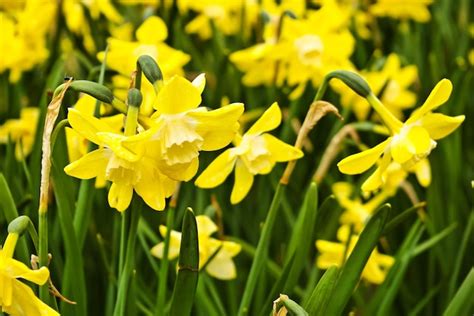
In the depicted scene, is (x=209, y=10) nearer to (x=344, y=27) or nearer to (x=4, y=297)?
(x=344, y=27)

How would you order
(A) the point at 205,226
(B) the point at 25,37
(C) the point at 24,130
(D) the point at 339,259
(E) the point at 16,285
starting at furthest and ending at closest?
(B) the point at 25,37 → (C) the point at 24,130 → (D) the point at 339,259 → (A) the point at 205,226 → (E) the point at 16,285

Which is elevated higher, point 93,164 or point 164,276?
point 93,164

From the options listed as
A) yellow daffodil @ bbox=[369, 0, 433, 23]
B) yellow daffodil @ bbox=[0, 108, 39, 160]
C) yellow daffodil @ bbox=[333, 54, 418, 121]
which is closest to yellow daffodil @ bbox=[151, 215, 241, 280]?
yellow daffodil @ bbox=[0, 108, 39, 160]

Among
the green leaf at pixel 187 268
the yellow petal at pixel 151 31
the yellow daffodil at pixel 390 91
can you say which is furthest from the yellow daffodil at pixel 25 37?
the green leaf at pixel 187 268

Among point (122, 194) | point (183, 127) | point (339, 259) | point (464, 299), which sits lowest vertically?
point (339, 259)

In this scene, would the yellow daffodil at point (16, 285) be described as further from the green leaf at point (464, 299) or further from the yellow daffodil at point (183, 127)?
the green leaf at point (464, 299)

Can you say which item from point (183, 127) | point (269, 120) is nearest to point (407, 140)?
point (269, 120)

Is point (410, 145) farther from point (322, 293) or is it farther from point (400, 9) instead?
point (400, 9)

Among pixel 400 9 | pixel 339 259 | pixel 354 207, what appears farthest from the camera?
pixel 400 9

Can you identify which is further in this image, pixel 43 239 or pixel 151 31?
pixel 151 31
